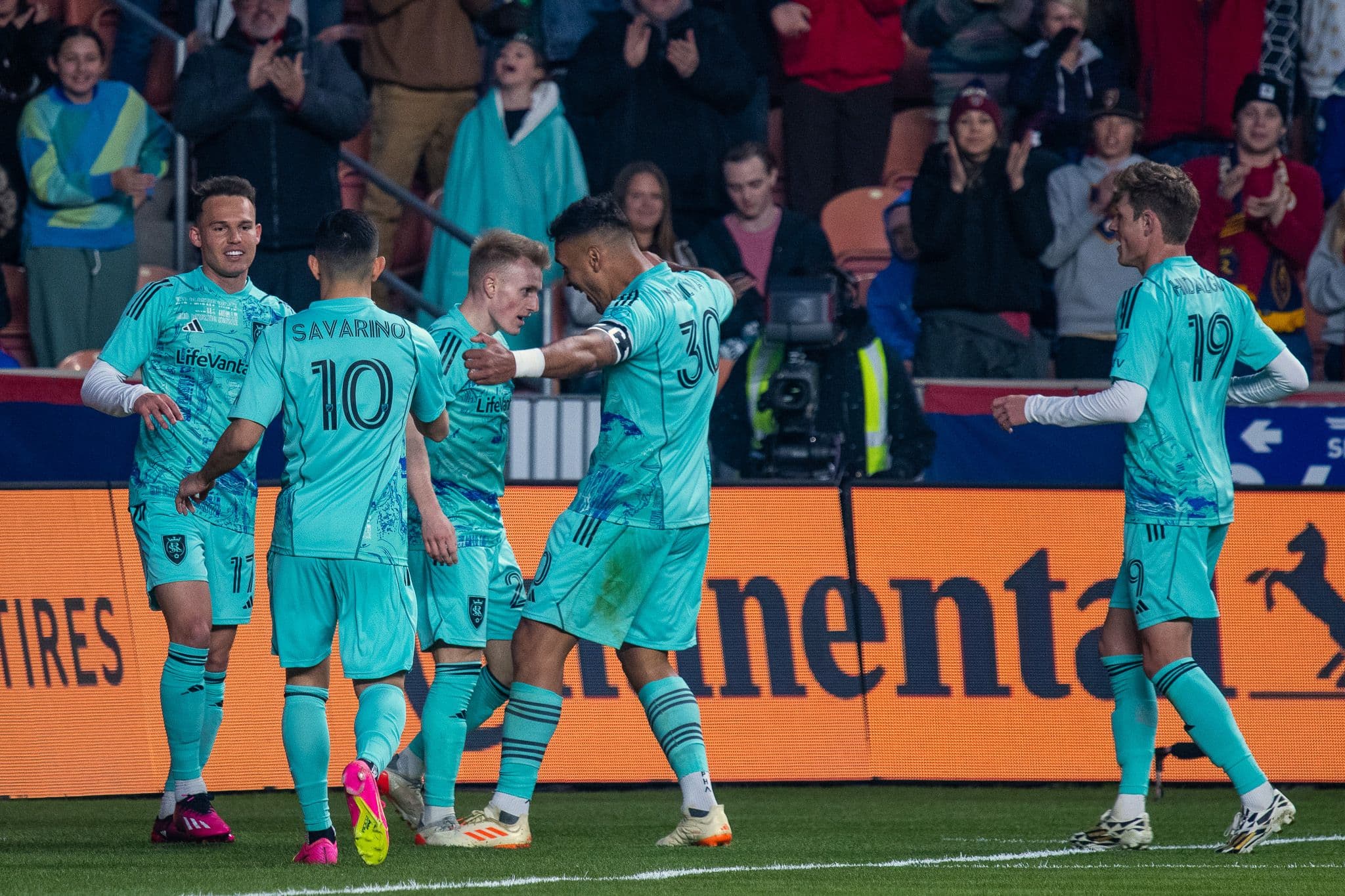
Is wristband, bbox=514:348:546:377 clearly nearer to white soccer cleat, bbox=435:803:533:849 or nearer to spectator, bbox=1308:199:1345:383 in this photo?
white soccer cleat, bbox=435:803:533:849

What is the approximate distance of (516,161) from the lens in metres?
12.7

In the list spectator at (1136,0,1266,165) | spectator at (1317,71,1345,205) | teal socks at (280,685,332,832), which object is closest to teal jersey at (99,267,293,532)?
teal socks at (280,685,332,832)

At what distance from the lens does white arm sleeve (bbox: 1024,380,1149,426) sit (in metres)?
6.63

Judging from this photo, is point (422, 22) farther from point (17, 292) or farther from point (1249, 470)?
point (1249, 470)

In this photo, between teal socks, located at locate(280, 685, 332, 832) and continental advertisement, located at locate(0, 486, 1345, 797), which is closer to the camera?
teal socks, located at locate(280, 685, 332, 832)

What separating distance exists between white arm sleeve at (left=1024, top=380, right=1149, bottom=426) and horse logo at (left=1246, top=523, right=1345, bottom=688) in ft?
9.75

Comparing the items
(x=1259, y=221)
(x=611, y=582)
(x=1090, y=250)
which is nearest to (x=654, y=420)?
(x=611, y=582)

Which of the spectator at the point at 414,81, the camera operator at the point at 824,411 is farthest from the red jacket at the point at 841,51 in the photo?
the camera operator at the point at 824,411

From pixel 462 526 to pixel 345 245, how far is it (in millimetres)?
1375

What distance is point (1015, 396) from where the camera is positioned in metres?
6.64

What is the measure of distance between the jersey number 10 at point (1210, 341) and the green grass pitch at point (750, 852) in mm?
1689

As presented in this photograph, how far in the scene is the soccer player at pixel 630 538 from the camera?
6.73 m

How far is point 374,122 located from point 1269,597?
23.5 feet

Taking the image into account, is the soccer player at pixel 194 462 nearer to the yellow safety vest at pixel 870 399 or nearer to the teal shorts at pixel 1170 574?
the teal shorts at pixel 1170 574
